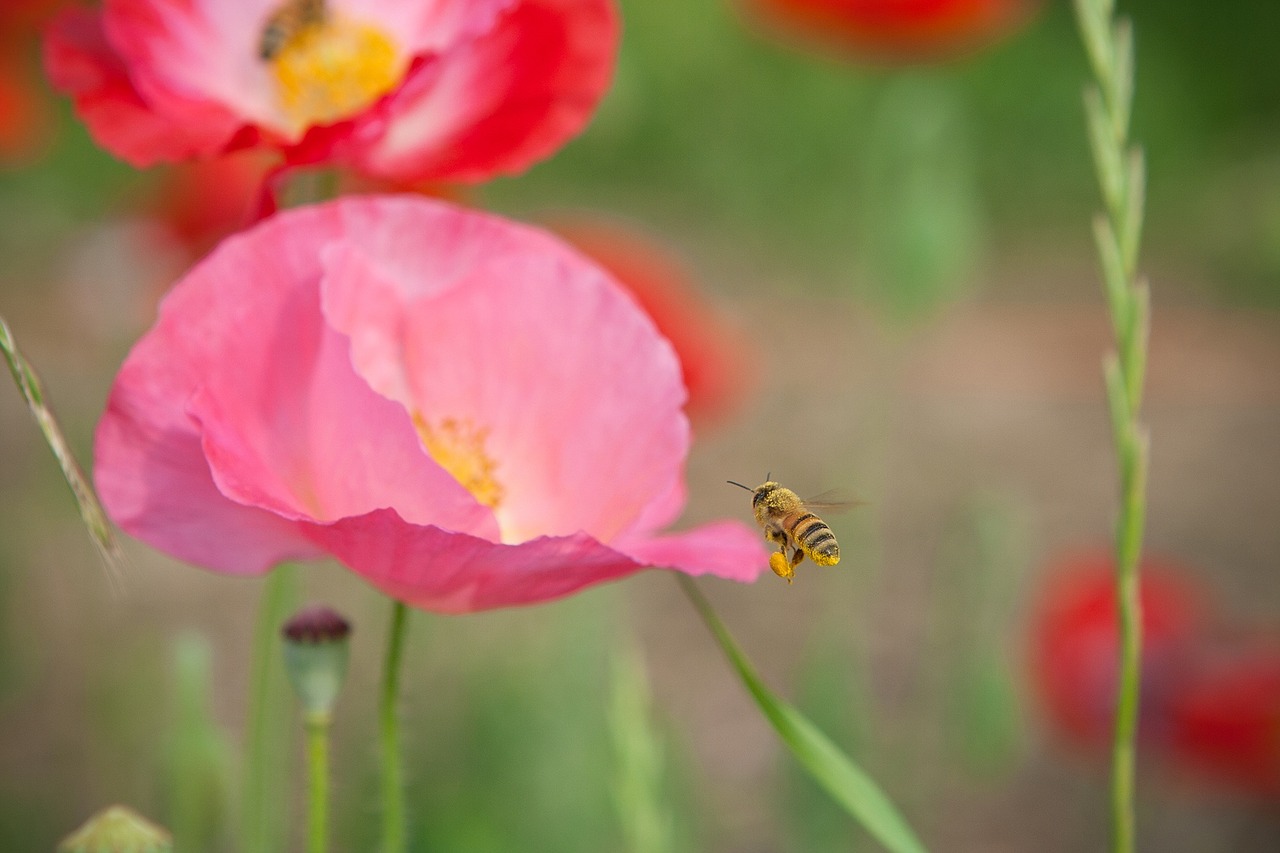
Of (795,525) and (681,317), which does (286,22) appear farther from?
(681,317)

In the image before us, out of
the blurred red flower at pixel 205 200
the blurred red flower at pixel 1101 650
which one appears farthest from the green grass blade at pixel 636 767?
the blurred red flower at pixel 1101 650

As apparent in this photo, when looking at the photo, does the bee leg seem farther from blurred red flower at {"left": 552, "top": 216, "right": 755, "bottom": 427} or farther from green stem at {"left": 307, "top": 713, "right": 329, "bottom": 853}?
blurred red flower at {"left": 552, "top": 216, "right": 755, "bottom": 427}

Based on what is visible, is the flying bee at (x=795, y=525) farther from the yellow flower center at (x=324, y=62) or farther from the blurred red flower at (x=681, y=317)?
the blurred red flower at (x=681, y=317)

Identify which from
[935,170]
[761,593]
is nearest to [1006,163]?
[761,593]

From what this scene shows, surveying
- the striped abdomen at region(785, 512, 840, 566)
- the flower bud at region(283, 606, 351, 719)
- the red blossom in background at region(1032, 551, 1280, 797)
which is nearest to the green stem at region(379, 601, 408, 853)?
the flower bud at region(283, 606, 351, 719)


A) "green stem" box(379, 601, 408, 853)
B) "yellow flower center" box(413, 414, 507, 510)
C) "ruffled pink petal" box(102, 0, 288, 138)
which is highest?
"ruffled pink petal" box(102, 0, 288, 138)

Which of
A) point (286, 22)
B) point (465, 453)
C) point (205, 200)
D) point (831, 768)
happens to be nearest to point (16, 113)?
point (205, 200)
